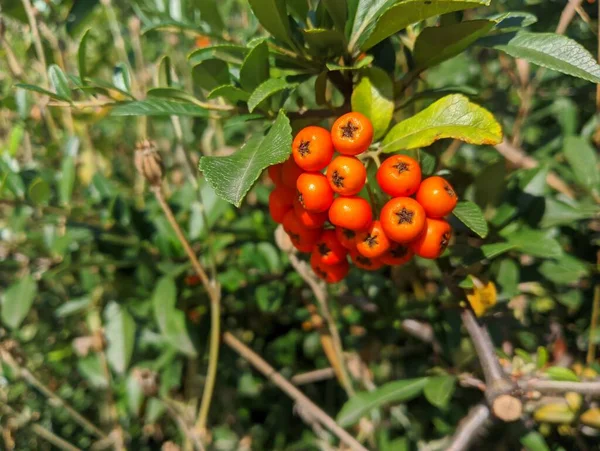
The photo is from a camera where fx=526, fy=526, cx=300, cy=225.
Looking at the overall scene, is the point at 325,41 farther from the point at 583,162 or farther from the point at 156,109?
the point at 583,162

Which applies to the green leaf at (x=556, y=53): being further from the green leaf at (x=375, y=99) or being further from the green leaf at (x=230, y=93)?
the green leaf at (x=230, y=93)

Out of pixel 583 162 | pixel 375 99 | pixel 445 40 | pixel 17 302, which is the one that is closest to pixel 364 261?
pixel 375 99

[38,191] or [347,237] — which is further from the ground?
[347,237]

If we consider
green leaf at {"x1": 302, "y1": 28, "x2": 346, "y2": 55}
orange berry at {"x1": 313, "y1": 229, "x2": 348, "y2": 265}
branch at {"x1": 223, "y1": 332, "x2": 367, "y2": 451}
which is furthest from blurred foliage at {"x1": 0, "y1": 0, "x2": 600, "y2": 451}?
orange berry at {"x1": 313, "y1": 229, "x2": 348, "y2": 265}

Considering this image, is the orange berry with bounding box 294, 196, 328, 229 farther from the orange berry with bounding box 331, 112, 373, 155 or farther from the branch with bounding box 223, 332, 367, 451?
the branch with bounding box 223, 332, 367, 451

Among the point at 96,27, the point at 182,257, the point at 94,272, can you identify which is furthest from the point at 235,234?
the point at 96,27

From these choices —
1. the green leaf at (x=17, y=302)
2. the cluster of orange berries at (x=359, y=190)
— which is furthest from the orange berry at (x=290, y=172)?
the green leaf at (x=17, y=302)
